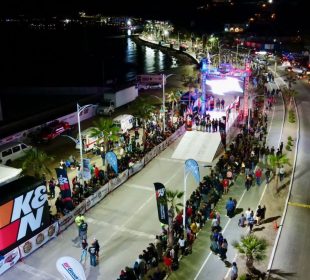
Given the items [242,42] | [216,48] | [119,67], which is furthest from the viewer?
[242,42]

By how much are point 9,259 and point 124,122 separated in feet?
77.5

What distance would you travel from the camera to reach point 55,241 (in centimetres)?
2322

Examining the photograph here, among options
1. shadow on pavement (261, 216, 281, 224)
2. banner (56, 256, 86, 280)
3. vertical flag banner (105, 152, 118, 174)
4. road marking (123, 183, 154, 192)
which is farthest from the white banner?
shadow on pavement (261, 216, 281, 224)

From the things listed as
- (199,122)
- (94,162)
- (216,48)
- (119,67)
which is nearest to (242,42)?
(216,48)

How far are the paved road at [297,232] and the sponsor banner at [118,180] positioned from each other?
37.9 ft

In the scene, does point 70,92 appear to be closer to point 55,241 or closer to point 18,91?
point 18,91

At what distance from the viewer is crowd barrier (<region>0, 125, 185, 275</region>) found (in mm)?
20959

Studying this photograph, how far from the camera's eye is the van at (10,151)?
33844mm

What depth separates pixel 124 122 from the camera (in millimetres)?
42781

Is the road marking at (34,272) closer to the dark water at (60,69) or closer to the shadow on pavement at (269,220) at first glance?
the shadow on pavement at (269,220)

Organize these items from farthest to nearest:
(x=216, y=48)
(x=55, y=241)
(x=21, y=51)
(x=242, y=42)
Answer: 1. (x=21, y=51)
2. (x=242, y=42)
3. (x=216, y=48)
4. (x=55, y=241)

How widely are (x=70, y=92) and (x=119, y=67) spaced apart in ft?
193

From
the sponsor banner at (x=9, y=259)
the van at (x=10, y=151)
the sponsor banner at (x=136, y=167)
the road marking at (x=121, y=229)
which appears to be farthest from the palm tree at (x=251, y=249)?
the van at (x=10, y=151)

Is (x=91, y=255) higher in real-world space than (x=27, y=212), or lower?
lower
